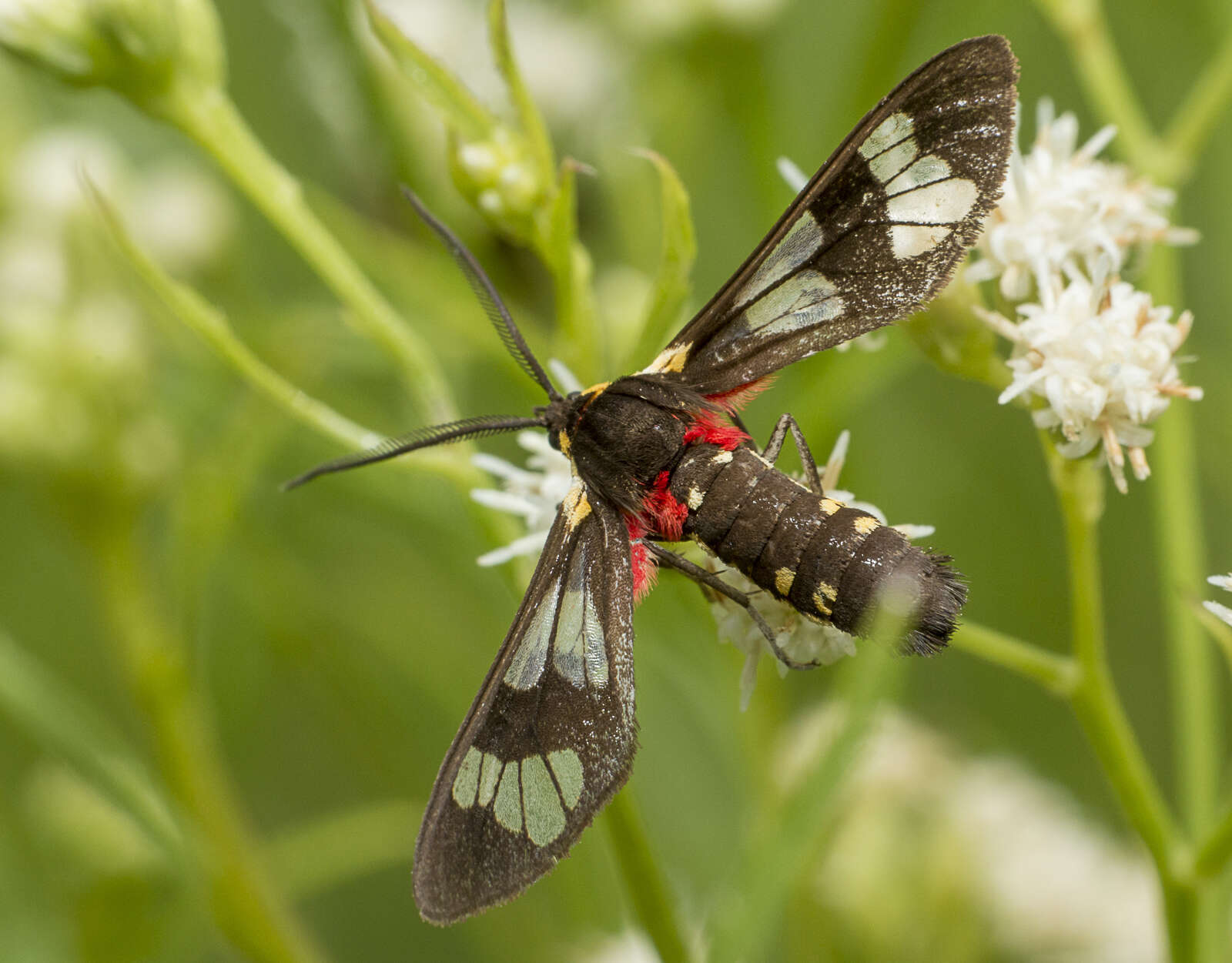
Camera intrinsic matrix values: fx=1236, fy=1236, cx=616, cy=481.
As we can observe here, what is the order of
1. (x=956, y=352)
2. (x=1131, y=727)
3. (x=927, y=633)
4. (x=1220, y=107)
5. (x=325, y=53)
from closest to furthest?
1. (x=927, y=633)
2. (x=956, y=352)
3. (x=1220, y=107)
4. (x=1131, y=727)
5. (x=325, y=53)

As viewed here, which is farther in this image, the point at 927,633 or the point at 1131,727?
the point at 1131,727

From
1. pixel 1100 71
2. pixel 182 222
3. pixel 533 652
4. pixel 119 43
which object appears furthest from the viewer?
pixel 182 222

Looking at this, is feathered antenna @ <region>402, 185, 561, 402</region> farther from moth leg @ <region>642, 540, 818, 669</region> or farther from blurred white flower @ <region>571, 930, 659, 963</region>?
blurred white flower @ <region>571, 930, 659, 963</region>

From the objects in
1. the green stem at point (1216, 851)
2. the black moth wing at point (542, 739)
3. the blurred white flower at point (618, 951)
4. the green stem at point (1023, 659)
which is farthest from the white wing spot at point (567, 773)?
the blurred white flower at point (618, 951)

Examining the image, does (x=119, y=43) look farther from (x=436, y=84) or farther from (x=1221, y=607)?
(x=1221, y=607)

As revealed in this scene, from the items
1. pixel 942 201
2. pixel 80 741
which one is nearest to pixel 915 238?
pixel 942 201

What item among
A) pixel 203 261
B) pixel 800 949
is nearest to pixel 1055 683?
pixel 800 949

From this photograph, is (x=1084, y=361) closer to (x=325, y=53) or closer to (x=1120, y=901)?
(x=1120, y=901)
